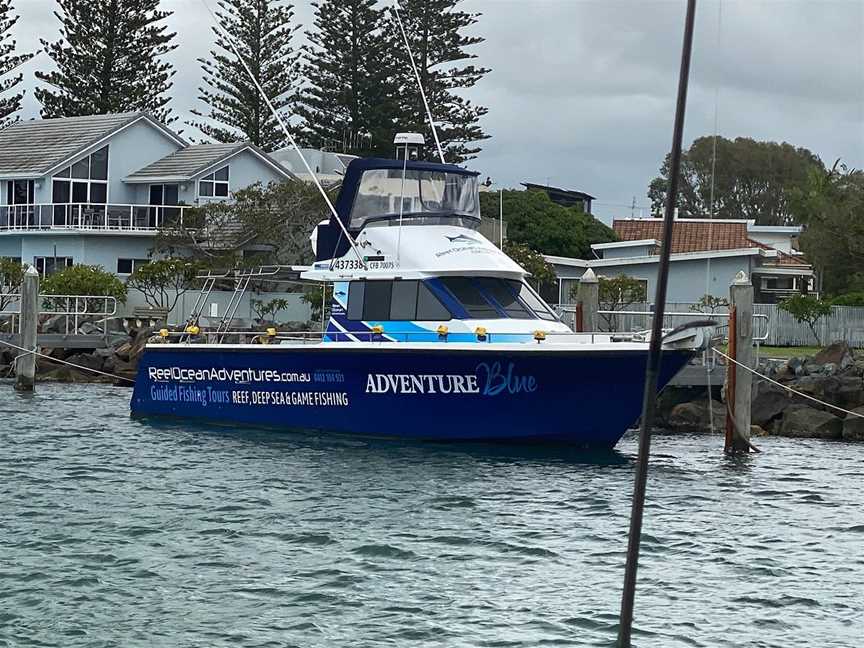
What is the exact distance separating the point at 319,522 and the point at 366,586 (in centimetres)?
298

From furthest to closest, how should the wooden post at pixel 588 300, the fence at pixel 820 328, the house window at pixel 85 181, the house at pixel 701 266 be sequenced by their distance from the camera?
the house window at pixel 85 181 → the house at pixel 701 266 → the fence at pixel 820 328 → the wooden post at pixel 588 300

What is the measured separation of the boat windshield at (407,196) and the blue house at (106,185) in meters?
30.0

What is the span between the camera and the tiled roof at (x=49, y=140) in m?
53.9

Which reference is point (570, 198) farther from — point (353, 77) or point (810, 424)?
point (810, 424)

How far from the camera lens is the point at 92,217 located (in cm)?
5325

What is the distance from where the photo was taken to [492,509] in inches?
668

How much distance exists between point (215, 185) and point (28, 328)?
24.6m

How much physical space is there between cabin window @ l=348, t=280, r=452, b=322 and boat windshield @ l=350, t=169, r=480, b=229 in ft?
4.66

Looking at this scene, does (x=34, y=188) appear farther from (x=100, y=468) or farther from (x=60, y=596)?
(x=60, y=596)

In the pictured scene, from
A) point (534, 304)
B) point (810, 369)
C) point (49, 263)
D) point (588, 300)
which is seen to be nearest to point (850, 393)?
point (810, 369)

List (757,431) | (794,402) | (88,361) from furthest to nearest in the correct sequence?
(88,361) → (794,402) → (757,431)

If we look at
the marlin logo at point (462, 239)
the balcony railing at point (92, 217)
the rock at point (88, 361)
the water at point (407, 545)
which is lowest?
the water at point (407, 545)

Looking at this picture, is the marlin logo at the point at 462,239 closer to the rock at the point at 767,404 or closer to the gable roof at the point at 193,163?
the rock at the point at 767,404

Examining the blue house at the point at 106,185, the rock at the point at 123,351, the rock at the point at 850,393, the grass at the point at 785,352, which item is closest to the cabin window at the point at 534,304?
the rock at the point at 850,393
